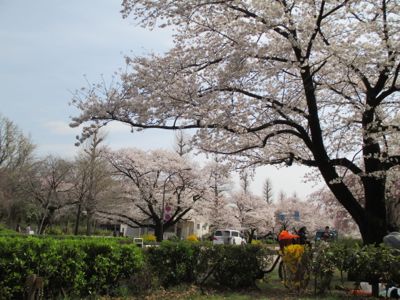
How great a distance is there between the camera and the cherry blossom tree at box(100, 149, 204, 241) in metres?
31.0

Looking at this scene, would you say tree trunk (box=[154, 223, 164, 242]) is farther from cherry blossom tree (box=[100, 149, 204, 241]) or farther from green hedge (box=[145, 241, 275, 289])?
green hedge (box=[145, 241, 275, 289])

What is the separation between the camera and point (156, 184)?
1244 inches

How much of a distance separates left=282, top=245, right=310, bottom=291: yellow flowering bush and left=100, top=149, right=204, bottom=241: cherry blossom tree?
21.9m

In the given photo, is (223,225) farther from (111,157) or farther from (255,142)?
(255,142)

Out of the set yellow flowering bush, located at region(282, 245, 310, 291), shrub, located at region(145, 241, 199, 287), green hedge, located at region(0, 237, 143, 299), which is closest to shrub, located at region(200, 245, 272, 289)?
shrub, located at region(145, 241, 199, 287)

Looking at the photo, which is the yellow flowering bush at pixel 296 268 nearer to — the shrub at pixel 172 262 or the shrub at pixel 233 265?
the shrub at pixel 233 265

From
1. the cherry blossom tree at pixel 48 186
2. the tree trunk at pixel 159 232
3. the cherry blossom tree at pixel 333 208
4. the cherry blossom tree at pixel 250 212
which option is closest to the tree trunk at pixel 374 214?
the cherry blossom tree at pixel 333 208

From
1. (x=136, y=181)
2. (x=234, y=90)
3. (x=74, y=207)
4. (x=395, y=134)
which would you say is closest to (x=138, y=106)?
(x=234, y=90)

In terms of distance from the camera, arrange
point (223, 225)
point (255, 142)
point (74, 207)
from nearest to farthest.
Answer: point (255, 142), point (74, 207), point (223, 225)

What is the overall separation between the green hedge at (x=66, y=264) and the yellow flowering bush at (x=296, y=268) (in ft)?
10.3

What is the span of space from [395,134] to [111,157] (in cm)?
2478

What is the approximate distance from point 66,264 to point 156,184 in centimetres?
2469

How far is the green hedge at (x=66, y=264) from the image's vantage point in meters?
6.21

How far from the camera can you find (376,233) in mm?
10164
